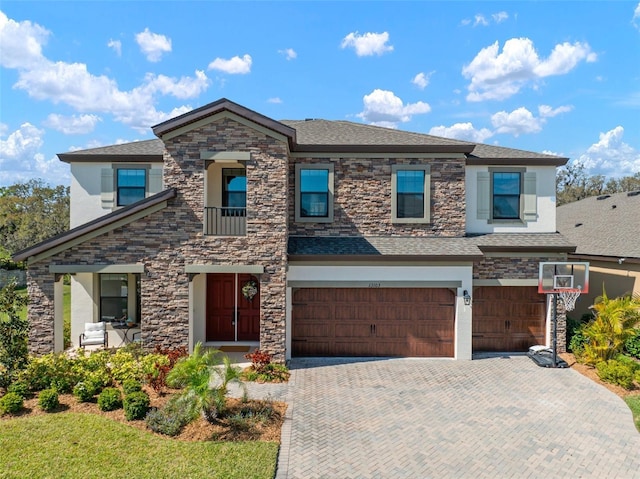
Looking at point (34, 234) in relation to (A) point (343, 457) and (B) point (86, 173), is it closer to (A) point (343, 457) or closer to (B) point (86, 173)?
(B) point (86, 173)

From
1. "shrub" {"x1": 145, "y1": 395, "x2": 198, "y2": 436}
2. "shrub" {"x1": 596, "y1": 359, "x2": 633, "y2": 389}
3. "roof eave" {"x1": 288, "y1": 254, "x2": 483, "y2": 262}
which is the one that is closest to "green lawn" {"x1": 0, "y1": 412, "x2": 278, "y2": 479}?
"shrub" {"x1": 145, "y1": 395, "x2": 198, "y2": 436}

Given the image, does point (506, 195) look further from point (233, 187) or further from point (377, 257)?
point (233, 187)

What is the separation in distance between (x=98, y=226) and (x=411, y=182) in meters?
10.2

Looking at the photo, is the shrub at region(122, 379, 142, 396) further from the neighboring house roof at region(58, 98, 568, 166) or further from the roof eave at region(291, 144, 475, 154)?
the roof eave at region(291, 144, 475, 154)

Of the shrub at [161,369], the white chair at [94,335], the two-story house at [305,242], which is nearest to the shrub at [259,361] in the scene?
the two-story house at [305,242]

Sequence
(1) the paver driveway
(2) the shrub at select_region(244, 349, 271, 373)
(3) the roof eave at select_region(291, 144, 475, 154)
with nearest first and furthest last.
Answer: (1) the paver driveway → (2) the shrub at select_region(244, 349, 271, 373) → (3) the roof eave at select_region(291, 144, 475, 154)

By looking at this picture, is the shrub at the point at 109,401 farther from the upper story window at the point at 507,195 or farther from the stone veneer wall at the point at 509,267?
the upper story window at the point at 507,195

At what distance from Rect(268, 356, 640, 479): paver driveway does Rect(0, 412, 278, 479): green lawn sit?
0.71m

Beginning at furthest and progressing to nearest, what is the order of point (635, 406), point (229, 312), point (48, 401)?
point (229, 312), point (635, 406), point (48, 401)

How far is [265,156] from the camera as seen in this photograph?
36.4 ft

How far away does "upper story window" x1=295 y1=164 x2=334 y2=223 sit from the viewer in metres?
12.8

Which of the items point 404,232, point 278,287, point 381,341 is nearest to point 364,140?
point 404,232

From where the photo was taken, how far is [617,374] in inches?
396

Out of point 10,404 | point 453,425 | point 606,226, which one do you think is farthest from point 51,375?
point 606,226
